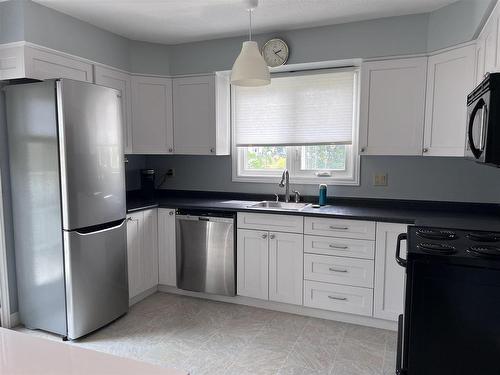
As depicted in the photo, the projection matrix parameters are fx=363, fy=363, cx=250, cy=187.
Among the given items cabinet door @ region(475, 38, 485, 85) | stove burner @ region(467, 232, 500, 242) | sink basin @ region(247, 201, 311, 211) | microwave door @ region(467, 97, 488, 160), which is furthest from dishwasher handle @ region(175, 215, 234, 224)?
cabinet door @ region(475, 38, 485, 85)

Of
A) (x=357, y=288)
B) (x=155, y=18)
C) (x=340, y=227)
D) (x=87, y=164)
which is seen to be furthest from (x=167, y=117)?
(x=357, y=288)

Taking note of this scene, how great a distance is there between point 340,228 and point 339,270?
33 cm

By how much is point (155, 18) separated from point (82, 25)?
23.7 inches

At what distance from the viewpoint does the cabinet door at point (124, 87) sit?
315 centimetres

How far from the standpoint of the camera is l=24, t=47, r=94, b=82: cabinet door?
2541mm

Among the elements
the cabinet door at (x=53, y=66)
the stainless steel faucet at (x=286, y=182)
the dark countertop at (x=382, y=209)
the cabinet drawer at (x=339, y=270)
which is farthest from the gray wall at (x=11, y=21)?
the cabinet drawer at (x=339, y=270)

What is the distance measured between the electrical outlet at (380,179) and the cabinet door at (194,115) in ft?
4.96

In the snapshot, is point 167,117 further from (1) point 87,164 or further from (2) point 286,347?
(2) point 286,347

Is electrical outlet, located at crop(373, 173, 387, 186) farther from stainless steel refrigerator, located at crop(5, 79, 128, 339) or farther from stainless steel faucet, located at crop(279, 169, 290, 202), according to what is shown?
stainless steel refrigerator, located at crop(5, 79, 128, 339)

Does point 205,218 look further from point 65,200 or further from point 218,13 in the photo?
point 218,13

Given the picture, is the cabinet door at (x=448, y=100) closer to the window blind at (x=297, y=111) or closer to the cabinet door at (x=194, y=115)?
the window blind at (x=297, y=111)

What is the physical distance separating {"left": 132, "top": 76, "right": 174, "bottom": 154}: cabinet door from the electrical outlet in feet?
6.42

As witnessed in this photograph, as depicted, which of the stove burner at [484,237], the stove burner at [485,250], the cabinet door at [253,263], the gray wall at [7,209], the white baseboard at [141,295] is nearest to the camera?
the stove burner at [485,250]

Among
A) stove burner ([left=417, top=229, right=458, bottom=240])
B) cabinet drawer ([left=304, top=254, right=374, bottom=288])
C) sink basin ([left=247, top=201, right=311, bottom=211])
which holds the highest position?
stove burner ([left=417, top=229, right=458, bottom=240])
